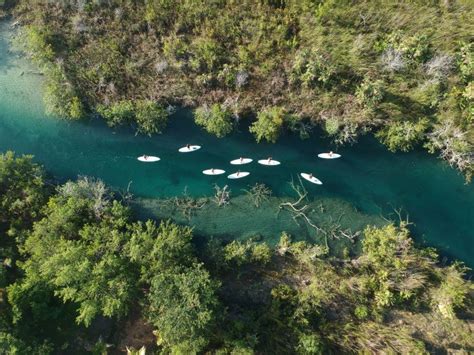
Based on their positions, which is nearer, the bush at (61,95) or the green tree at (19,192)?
the green tree at (19,192)

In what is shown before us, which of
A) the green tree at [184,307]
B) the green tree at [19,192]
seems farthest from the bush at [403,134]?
the green tree at [19,192]

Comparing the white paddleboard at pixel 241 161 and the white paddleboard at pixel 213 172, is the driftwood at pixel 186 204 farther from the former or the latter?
the white paddleboard at pixel 241 161

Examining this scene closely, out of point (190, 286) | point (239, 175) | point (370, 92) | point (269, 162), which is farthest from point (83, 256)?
point (370, 92)

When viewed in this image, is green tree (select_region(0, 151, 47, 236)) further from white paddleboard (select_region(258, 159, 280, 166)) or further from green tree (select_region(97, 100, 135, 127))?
white paddleboard (select_region(258, 159, 280, 166))

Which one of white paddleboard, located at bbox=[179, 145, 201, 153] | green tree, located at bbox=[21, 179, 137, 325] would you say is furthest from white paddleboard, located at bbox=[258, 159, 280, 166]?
green tree, located at bbox=[21, 179, 137, 325]

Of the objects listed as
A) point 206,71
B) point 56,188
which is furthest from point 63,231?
point 206,71

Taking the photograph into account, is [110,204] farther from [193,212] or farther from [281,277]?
[281,277]

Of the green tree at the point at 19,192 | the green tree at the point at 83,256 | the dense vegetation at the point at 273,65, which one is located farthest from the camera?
the dense vegetation at the point at 273,65
